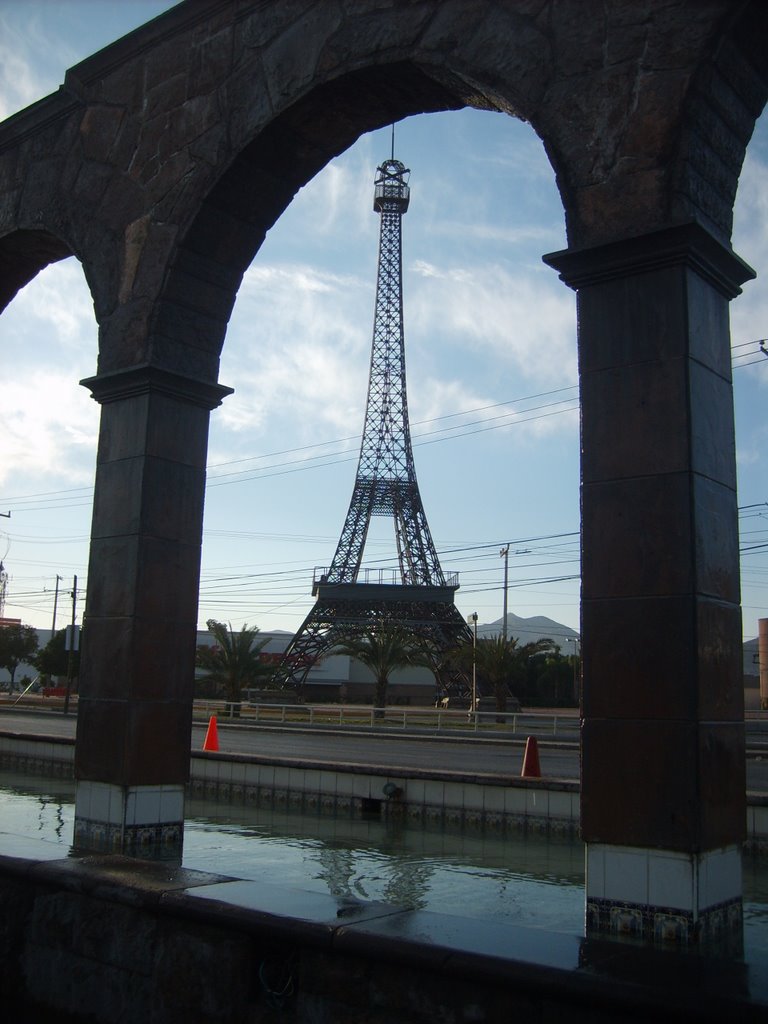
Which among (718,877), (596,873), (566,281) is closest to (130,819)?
(596,873)

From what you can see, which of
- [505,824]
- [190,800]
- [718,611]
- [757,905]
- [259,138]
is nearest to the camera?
[718,611]

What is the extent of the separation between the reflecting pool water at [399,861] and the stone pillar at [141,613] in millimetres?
604

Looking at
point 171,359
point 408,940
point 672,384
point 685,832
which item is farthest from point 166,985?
point 171,359

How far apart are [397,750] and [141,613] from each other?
12.7 m

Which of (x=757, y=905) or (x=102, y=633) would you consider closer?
(x=757, y=905)

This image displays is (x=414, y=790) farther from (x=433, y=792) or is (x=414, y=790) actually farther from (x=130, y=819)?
(x=130, y=819)

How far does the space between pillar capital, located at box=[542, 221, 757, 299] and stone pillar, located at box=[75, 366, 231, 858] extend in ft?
11.2

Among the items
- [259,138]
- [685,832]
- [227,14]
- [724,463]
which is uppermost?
[227,14]

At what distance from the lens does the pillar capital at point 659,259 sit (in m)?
5.21

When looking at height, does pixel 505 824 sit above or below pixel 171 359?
below

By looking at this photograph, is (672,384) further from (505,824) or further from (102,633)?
(505,824)

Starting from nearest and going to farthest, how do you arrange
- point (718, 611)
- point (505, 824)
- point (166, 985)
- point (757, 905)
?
point (166, 985)
point (718, 611)
point (757, 905)
point (505, 824)

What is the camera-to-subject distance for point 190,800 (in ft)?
41.2

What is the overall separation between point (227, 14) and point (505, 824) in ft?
24.9
